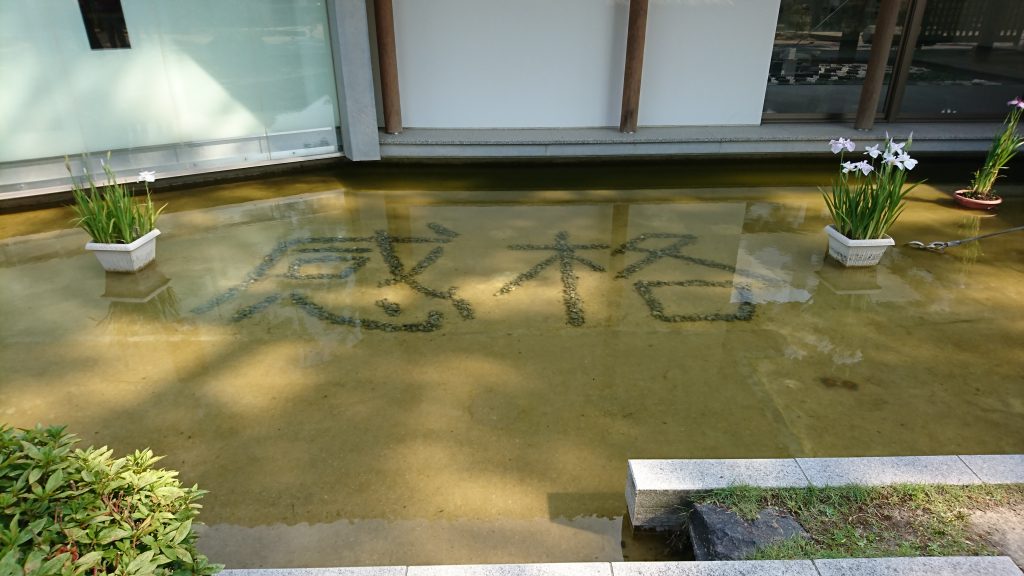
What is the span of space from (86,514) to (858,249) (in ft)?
13.3

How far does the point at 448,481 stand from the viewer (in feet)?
7.53

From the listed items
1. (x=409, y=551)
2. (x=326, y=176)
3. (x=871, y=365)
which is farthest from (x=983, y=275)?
(x=326, y=176)

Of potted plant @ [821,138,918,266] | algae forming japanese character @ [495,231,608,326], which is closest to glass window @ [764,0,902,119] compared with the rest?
potted plant @ [821,138,918,266]

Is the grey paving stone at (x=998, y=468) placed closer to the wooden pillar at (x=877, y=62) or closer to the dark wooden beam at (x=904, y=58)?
the wooden pillar at (x=877, y=62)

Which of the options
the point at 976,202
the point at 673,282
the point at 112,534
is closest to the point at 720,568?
the point at 112,534

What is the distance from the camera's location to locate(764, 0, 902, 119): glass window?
6316mm

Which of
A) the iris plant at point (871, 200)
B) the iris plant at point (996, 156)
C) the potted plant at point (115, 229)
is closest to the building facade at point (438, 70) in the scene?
the iris plant at point (996, 156)

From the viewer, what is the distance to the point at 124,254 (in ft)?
12.4

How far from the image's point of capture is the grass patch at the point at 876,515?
5.89ft

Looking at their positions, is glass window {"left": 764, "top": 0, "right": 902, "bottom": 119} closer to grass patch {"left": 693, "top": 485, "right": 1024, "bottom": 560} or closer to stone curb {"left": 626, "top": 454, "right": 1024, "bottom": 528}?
stone curb {"left": 626, "top": 454, "right": 1024, "bottom": 528}

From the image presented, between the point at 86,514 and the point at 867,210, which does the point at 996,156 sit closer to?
the point at 867,210

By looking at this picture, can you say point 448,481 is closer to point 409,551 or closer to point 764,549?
point 409,551

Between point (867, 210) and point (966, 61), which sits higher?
point (966, 61)

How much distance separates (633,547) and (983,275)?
3.29 m
